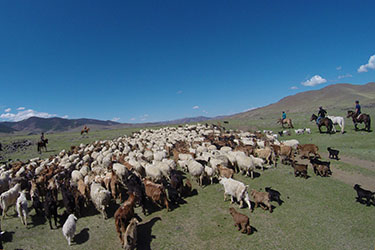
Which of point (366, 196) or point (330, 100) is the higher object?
point (330, 100)

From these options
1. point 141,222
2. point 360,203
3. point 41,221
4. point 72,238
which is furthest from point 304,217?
point 41,221

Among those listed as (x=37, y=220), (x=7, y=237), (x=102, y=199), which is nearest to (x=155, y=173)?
(x=102, y=199)

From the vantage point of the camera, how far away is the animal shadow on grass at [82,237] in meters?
6.71

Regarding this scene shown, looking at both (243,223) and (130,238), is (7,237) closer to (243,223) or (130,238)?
(130,238)

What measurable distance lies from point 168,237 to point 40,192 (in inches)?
338

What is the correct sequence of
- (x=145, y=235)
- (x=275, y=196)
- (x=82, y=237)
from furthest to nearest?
(x=275, y=196)
(x=82, y=237)
(x=145, y=235)

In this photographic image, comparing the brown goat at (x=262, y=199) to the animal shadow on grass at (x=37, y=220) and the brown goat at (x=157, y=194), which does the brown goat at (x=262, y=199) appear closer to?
the brown goat at (x=157, y=194)

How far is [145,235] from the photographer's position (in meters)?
6.65

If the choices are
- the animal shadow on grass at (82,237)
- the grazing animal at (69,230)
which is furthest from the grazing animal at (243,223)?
the grazing animal at (69,230)

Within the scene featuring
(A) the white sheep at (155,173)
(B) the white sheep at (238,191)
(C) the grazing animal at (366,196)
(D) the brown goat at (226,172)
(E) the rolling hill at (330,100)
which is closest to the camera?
(C) the grazing animal at (366,196)

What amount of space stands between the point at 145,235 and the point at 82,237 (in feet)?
8.11

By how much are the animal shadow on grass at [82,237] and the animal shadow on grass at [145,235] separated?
A: 77.2 inches

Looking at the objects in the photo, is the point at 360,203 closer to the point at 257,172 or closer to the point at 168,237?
the point at 257,172

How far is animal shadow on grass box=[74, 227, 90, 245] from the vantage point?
671 centimetres
